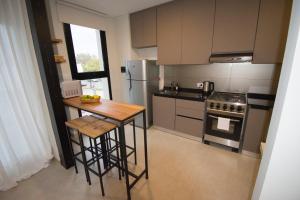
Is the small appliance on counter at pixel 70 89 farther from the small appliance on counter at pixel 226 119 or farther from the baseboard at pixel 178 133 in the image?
the small appliance on counter at pixel 226 119

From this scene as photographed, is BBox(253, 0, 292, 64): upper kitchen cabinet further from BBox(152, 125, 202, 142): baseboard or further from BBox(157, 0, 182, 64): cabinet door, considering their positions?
BBox(152, 125, 202, 142): baseboard

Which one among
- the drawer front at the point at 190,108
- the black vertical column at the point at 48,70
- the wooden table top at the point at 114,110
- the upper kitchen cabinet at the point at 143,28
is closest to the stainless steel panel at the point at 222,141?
the drawer front at the point at 190,108

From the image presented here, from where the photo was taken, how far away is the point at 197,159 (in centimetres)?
216

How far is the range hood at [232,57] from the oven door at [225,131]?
877mm

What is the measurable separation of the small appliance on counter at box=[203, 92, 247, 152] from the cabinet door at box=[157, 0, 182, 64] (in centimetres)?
106

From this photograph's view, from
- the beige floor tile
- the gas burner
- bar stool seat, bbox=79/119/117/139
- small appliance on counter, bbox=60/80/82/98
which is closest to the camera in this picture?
bar stool seat, bbox=79/119/117/139

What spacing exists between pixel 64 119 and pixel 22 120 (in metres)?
0.49

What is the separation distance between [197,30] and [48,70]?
2319 mm

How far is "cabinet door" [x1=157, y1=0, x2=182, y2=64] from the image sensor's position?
2.45 metres

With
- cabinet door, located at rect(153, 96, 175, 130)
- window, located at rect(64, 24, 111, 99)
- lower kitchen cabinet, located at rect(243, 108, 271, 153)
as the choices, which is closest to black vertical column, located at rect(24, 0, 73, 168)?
window, located at rect(64, 24, 111, 99)

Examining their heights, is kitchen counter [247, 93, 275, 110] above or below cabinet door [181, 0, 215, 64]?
below

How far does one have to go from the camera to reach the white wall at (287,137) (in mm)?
624

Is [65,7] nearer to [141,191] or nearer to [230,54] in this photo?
[230,54]

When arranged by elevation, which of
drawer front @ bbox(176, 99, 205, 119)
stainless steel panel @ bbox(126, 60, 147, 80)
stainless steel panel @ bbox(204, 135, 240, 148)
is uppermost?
stainless steel panel @ bbox(126, 60, 147, 80)
